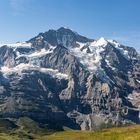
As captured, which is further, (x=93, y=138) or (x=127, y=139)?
(x=93, y=138)

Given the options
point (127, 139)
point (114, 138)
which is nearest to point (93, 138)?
point (114, 138)

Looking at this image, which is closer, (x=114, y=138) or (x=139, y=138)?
(x=139, y=138)

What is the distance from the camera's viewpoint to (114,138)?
Result: 10512cm

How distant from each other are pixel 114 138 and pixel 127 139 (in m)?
11.4

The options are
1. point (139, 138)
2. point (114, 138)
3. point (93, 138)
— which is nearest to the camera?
point (139, 138)

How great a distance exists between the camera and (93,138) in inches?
4466

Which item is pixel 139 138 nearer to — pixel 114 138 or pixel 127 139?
pixel 127 139

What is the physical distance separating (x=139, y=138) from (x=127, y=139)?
3.49 meters

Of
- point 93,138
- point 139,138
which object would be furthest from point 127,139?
point 93,138

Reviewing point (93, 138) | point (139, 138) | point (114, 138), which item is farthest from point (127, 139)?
point (93, 138)

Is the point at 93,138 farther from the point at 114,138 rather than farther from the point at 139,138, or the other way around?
the point at 139,138

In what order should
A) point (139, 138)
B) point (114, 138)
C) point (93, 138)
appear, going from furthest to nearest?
1. point (93, 138)
2. point (114, 138)
3. point (139, 138)

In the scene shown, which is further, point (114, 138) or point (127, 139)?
point (114, 138)
